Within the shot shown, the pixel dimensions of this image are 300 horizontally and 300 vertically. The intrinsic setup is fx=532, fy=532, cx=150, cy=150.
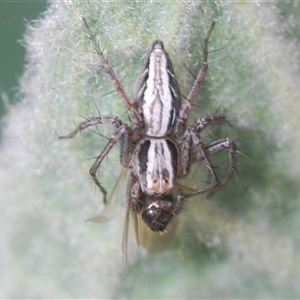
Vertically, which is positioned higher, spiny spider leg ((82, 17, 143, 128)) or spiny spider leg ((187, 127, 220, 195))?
spiny spider leg ((82, 17, 143, 128))

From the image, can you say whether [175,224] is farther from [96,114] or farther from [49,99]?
[49,99]

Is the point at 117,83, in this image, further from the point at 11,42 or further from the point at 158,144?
the point at 11,42

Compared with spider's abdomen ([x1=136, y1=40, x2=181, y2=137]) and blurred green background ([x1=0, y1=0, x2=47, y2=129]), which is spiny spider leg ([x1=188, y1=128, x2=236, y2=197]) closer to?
spider's abdomen ([x1=136, y1=40, x2=181, y2=137])

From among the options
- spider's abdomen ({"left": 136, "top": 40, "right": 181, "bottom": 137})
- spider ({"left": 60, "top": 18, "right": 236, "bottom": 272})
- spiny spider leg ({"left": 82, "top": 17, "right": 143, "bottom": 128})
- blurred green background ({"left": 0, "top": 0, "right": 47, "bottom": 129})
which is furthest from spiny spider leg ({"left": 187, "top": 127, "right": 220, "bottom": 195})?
blurred green background ({"left": 0, "top": 0, "right": 47, "bottom": 129})

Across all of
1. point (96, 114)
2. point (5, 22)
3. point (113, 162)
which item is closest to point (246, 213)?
point (113, 162)

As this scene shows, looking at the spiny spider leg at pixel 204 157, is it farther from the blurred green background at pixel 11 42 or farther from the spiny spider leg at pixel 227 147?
the blurred green background at pixel 11 42

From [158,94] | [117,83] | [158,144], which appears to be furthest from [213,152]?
[117,83]

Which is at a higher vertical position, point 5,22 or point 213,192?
point 5,22

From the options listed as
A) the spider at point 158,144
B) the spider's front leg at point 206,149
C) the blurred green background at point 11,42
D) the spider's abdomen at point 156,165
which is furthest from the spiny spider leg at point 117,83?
Answer: the blurred green background at point 11,42
